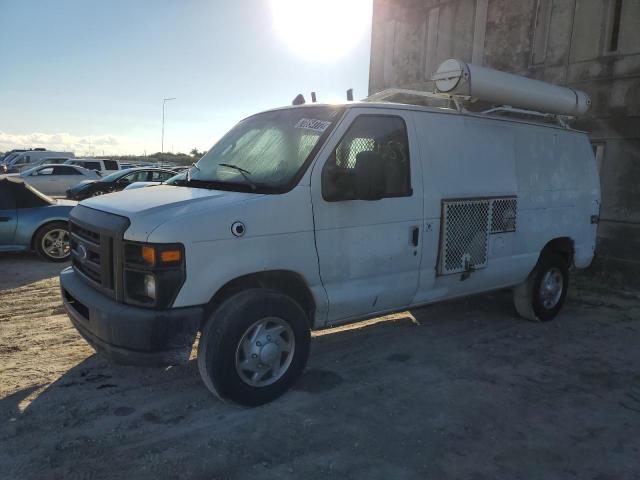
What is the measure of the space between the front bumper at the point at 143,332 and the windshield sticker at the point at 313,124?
163 cm

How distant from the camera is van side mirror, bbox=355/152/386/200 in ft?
11.8

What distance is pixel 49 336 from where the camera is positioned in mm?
4918

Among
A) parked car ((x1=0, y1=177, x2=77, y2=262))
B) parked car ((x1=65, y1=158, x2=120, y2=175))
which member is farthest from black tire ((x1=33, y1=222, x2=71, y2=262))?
parked car ((x1=65, y1=158, x2=120, y2=175))

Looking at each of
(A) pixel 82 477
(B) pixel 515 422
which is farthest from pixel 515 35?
(A) pixel 82 477

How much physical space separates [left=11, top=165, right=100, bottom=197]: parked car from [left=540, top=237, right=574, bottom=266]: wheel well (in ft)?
63.6

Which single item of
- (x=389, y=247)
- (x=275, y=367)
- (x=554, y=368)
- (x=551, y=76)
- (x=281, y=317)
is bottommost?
(x=554, y=368)

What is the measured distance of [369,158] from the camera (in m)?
3.61

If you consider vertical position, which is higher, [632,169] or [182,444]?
[632,169]

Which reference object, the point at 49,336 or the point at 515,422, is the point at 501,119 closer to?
the point at 515,422

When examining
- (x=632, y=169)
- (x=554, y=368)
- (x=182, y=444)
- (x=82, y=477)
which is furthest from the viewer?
(x=632, y=169)

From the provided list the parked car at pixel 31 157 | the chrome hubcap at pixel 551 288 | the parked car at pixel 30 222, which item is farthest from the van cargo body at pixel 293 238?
the parked car at pixel 31 157

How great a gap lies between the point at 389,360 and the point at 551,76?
277 inches

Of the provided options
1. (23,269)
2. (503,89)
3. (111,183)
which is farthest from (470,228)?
(111,183)

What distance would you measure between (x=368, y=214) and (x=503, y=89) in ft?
7.71
